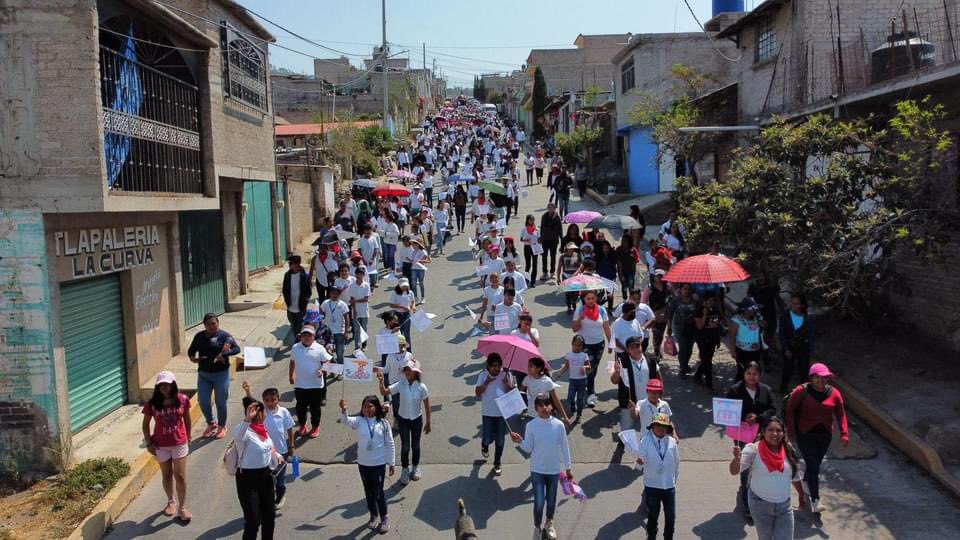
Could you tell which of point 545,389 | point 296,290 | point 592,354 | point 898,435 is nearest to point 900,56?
point 898,435

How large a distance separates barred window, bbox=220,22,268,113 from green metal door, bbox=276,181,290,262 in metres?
4.04

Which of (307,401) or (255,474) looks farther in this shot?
(307,401)

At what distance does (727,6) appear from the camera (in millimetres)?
24594

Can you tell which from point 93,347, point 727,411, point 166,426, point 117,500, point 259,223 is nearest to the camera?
point 727,411

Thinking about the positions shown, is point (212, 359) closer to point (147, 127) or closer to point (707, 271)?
point (147, 127)

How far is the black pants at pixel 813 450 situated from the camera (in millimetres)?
7961

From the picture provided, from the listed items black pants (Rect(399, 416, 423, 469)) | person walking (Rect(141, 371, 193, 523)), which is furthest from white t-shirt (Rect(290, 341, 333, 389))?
person walking (Rect(141, 371, 193, 523))

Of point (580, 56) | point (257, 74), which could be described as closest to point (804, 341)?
point (257, 74)

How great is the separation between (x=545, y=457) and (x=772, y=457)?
2.02 meters

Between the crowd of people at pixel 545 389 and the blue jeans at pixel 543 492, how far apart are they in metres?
0.01

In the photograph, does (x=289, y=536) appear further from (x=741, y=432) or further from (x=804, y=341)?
A: (x=804, y=341)

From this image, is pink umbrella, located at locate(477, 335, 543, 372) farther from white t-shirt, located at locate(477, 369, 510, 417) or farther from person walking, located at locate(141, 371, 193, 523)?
person walking, located at locate(141, 371, 193, 523)

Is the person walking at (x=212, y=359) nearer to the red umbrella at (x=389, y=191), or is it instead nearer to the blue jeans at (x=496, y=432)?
the blue jeans at (x=496, y=432)

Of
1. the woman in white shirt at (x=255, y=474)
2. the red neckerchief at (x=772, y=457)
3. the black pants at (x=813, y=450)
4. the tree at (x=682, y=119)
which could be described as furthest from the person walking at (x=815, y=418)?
the tree at (x=682, y=119)
